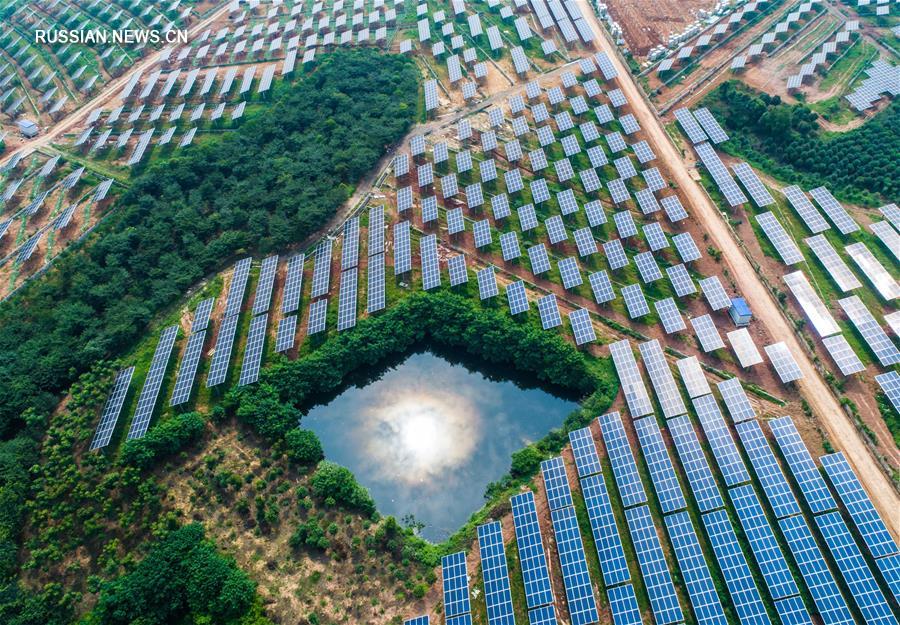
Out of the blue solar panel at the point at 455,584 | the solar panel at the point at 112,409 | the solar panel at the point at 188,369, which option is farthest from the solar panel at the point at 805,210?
the solar panel at the point at 112,409

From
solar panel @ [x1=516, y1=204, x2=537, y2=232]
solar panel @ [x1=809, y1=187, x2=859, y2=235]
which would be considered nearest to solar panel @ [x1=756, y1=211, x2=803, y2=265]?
solar panel @ [x1=809, y1=187, x2=859, y2=235]

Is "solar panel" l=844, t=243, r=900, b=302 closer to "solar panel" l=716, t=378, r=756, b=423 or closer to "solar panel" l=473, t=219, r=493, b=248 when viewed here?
"solar panel" l=716, t=378, r=756, b=423

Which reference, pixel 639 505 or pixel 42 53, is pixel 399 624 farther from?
pixel 42 53

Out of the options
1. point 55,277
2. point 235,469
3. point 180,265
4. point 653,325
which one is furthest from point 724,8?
point 55,277

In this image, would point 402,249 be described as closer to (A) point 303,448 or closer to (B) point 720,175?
(A) point 303,448

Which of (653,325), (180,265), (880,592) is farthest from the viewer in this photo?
(180,265)

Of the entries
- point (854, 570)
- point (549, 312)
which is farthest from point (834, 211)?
point (854, 570)
